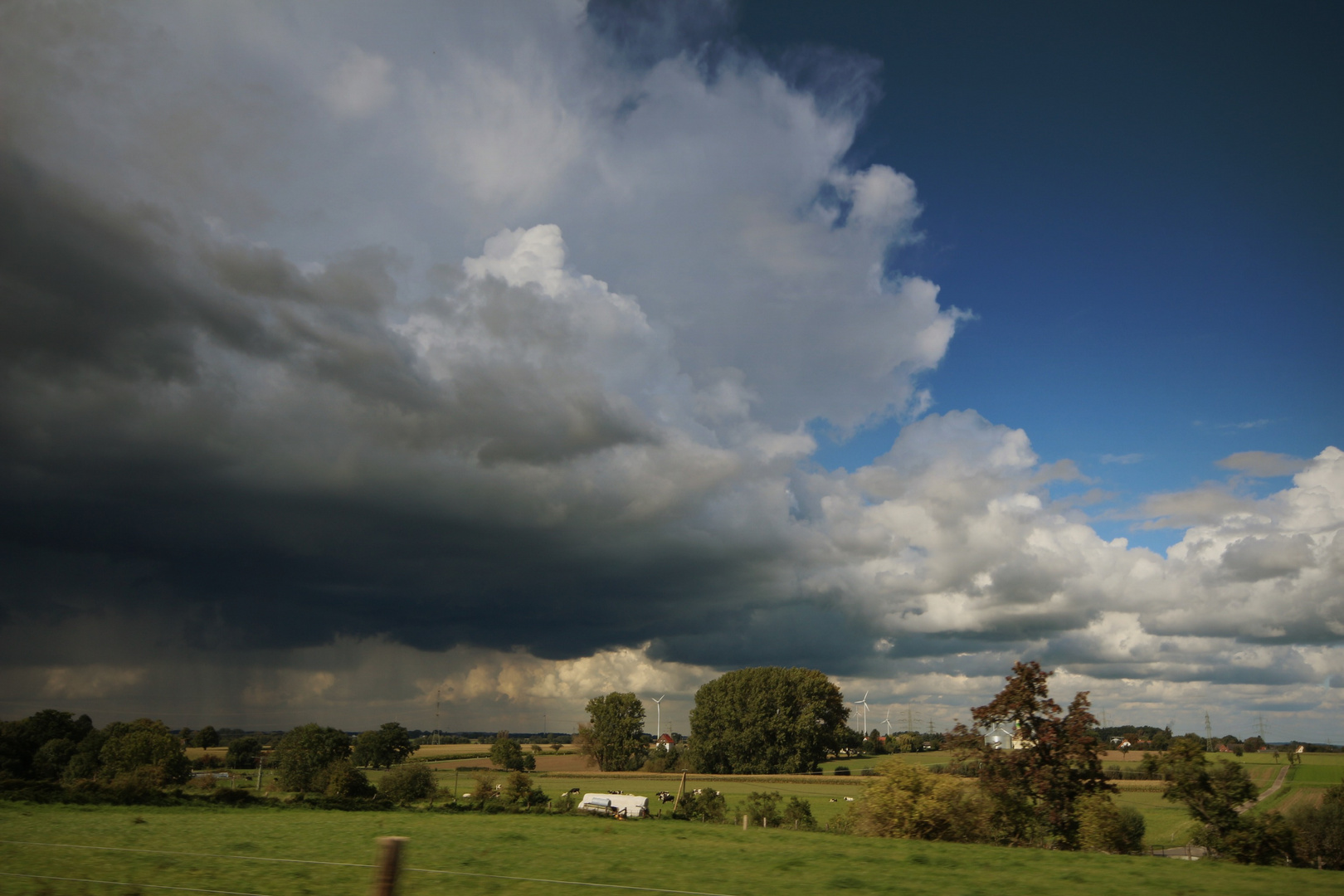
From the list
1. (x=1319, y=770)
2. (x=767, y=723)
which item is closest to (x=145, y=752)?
(x=767, y=723)

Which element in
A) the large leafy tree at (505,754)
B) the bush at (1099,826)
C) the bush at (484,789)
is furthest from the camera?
the large leafy tree at (505,754)

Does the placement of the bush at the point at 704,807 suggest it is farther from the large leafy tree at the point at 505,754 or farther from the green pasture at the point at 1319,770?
the green pasture at the point at 1319,770

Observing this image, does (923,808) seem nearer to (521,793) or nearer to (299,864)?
(299,864)

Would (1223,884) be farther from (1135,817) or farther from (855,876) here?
(1135,817)

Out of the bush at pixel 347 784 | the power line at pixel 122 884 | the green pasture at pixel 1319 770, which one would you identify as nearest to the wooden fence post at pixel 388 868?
the power line at pixel 122 884

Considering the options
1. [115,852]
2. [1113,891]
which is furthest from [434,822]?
[1113,891]

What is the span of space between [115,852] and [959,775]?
32.4m

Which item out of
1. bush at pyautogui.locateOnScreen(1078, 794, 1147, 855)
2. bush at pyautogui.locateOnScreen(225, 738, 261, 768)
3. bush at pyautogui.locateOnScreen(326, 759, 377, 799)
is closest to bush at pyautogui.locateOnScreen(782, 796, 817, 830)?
bush at pyautogui.locateOnScreen(1078, 794, 1147, 855)

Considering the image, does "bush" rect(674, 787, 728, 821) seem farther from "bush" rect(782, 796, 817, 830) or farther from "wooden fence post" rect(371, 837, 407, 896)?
"wooden fence post" rect(371, 837, 407, 896)

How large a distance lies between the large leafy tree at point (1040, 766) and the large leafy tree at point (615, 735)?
119 metres

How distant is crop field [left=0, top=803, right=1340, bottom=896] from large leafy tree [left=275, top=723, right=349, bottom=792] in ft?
224

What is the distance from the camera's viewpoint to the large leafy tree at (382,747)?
415 feet

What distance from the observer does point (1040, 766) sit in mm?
32031

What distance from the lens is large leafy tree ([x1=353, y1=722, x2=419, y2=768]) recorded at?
415 feet
